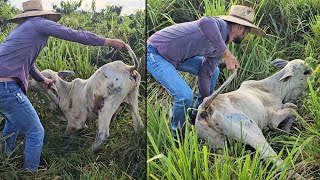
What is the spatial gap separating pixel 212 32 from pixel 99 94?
0.61 metres

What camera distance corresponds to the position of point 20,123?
2.56 metres

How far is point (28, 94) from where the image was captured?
2555mm

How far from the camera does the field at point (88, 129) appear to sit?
2.60 m

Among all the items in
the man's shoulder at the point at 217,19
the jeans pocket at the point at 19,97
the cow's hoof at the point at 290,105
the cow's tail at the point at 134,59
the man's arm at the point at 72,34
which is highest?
the man's shoulder at the point at 217,19

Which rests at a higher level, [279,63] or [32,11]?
[32,11]

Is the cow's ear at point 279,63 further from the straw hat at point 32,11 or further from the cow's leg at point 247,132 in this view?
the straw hat at point 32,11

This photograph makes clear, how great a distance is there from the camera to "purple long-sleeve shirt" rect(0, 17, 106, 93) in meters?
2.47

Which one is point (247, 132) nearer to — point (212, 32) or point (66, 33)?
point (212, 32)

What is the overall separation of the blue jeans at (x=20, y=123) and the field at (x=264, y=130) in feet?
1.72

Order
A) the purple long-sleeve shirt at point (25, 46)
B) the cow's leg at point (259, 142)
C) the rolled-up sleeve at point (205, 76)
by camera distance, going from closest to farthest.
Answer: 1. the purple long-sleeve shirt at point (25, 46)
2. the cow's leg at point (259, 142)
3. the rolled-up sleeve at point (205, 76)

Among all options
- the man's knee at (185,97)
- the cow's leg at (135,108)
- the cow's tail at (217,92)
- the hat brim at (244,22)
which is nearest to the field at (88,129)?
the cow's leg at (135,108)

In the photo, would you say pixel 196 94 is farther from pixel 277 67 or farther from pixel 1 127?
pixel 1 127

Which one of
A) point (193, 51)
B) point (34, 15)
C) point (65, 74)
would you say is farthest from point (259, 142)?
point (34, 15)

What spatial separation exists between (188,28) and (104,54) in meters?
0.42
